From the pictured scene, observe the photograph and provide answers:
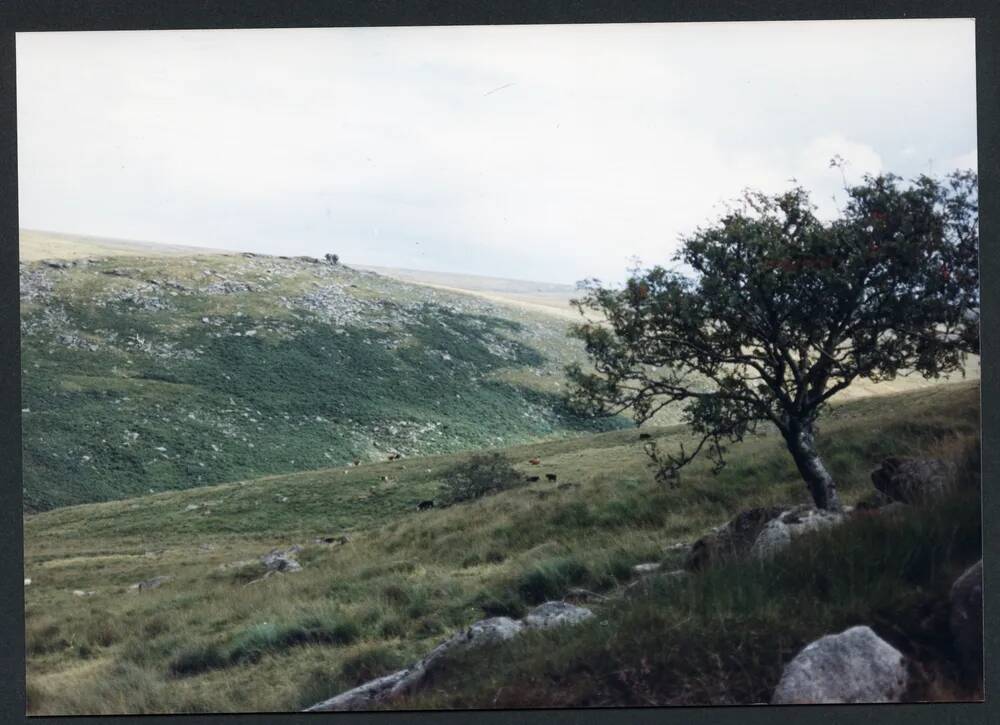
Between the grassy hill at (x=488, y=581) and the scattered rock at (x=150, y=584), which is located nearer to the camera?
the grassy hill at (x=488, y=581)

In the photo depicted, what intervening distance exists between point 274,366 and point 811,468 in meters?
7.52

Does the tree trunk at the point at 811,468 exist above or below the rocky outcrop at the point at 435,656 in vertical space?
above

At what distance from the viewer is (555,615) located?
8.38 m

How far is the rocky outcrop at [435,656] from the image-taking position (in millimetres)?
8062

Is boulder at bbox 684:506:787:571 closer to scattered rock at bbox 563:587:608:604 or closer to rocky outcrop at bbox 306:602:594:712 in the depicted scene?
scattered rock at bbox 563:587:608:604

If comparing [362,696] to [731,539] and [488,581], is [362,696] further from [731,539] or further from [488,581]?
[731,539]

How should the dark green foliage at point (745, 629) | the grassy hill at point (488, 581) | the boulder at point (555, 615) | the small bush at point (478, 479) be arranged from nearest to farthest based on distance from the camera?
the dark green foliage at point (745, 629) → the grassy hill at point (488, 581) → the boulder at point (555, 615) → the small bush at point (478, 479)

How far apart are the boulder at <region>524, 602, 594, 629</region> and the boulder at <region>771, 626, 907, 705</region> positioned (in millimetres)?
1989

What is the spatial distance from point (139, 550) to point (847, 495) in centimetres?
902

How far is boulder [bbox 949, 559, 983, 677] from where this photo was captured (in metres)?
7.61

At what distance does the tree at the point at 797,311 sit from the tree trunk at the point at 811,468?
0.04ft

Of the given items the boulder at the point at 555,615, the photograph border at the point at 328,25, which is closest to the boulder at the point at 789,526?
the photograph border at the point at 328,25

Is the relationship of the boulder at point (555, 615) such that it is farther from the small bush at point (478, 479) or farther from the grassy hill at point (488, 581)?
the small bush at point (478, 479)

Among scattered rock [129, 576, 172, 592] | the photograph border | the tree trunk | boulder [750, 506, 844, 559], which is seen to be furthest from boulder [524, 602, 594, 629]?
scattered rock [129, 576, 172, 592]
